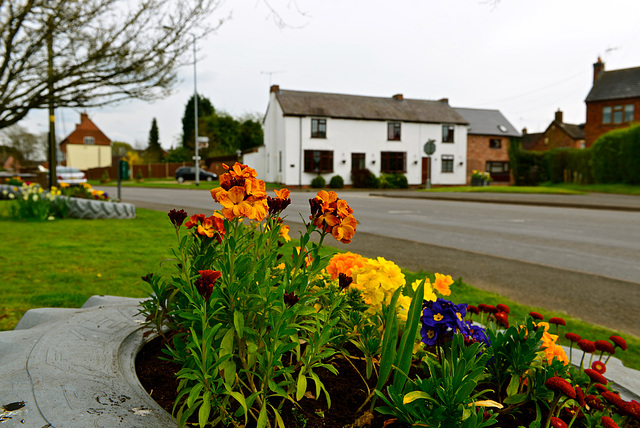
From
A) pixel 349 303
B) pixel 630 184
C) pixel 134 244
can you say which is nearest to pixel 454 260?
pixel 134 244

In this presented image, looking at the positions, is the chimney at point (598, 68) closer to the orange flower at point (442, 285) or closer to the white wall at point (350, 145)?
the white wall at point (350, 145)

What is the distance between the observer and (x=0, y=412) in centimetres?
130

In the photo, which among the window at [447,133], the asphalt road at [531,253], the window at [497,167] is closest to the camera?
the asphalt road at [531,253]

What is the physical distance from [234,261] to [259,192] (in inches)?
9.4

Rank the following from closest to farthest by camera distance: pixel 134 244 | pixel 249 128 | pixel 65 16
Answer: pixel 65 16
pixel 134 244
pixel 249 128

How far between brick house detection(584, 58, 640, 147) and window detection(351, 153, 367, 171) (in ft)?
A: 70.1

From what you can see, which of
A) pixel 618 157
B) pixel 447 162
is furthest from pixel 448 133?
pixel 618 157

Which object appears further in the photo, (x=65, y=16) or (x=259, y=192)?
(x=65, y=16)

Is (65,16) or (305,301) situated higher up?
(65,16)

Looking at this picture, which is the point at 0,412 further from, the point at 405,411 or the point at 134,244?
the point at 134,244

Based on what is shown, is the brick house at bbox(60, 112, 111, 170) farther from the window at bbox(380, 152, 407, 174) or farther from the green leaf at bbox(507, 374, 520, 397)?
the green leaf at bbox(507, 374, 520, 397)

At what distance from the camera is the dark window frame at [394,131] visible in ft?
123

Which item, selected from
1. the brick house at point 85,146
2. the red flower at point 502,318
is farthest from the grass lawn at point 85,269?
the brick house at point 85,146

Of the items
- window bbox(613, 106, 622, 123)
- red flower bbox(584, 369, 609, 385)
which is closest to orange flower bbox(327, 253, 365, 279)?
red flower bbox(584, 369, 609, 385)
